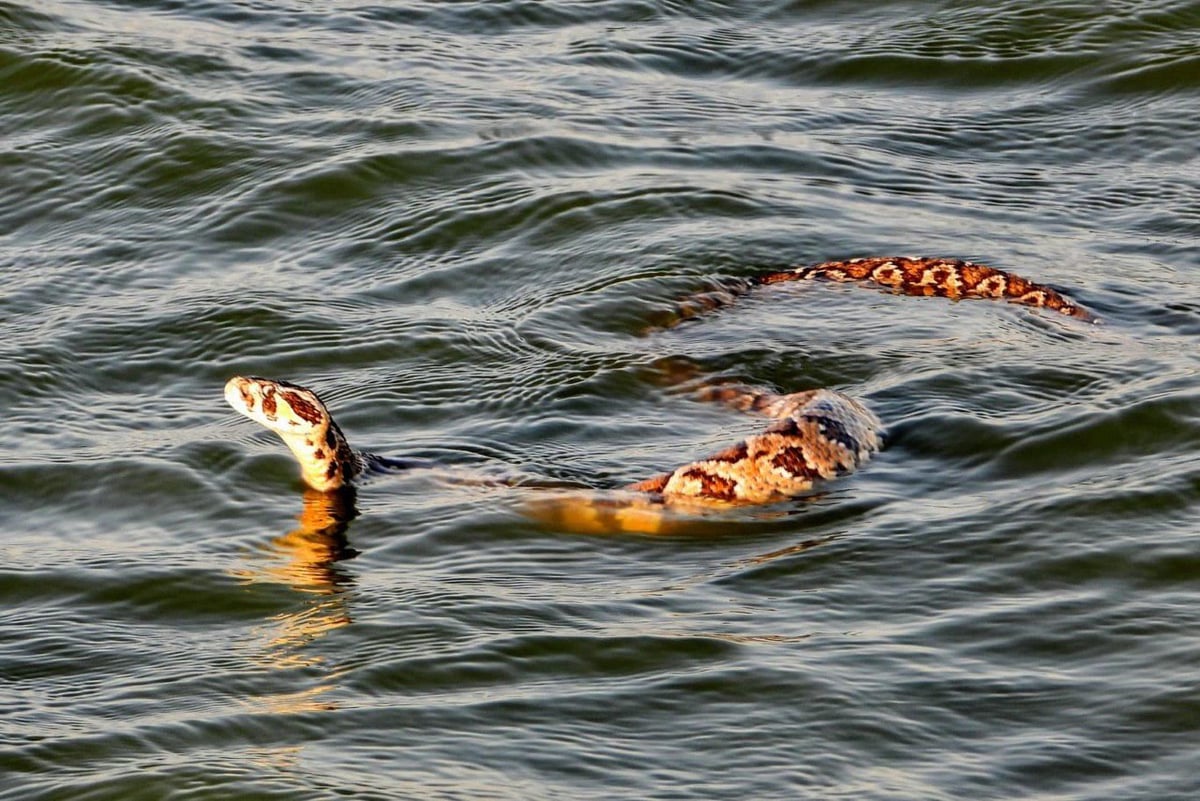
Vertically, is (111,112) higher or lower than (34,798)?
higher

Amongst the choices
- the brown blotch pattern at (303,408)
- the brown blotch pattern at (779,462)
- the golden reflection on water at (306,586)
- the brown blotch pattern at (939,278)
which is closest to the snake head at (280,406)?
the brown blotch pattern at (303,408)

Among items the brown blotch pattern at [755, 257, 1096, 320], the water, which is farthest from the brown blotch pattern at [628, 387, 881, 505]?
the brown blotch pattern at [755, 257, 1096, 320]

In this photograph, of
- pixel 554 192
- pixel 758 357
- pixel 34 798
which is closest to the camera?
pixel 34 798

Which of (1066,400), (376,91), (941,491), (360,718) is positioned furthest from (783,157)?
(360,718)

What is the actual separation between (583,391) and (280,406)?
1471 mm

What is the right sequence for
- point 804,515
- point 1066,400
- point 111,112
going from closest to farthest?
point 804,515
point 1066,400
point 111,112

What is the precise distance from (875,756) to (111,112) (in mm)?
8394

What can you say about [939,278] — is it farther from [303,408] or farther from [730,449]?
[303,408]

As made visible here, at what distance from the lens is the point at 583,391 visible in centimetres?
923

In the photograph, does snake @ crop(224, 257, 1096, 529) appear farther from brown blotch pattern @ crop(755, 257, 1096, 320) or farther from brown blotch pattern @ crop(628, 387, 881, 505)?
brown blotch pattern @ crop(755, 257, 1096, 320)

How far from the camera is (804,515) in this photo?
788 centimetres

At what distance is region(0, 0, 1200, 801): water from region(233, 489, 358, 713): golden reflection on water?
0.02 metres

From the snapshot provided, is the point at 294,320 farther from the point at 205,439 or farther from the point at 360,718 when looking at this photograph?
the point at 360,718

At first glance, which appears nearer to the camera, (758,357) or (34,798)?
(34,798)
